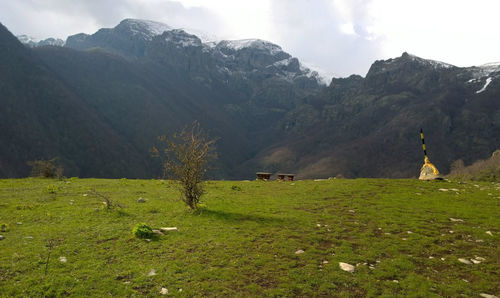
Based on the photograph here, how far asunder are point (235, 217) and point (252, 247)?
4.80 m

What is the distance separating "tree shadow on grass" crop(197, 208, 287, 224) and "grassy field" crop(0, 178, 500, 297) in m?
0.06

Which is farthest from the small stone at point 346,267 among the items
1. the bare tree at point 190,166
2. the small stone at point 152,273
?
the bare tree at point 190,166

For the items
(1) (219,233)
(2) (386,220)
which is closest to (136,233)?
(1) (219,233)

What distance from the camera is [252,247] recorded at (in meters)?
13.6

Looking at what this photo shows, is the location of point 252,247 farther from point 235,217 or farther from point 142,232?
point 142,232

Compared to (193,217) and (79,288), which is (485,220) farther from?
(79,288)

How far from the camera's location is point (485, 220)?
1803 centimetres

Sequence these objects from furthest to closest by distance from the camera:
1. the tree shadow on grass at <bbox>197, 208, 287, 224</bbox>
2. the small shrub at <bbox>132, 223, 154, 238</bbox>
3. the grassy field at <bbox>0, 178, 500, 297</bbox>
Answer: the tree shadow on grass at <bbox>197, 208, 287, 224</bbox> < the small shrub at <bbox>132, 223, 154, 238</bbox> < the grassy field at <bbox>0, 178, 500, 297</bbox>

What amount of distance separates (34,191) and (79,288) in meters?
19.4

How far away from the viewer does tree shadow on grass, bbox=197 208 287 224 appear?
690 inches

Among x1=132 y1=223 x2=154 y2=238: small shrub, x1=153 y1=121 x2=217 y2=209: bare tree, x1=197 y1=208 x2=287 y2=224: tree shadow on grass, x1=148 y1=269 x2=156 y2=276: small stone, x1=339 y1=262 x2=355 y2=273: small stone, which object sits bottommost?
Result: x1=148 y1=269 x2=156 y2=276: small stone

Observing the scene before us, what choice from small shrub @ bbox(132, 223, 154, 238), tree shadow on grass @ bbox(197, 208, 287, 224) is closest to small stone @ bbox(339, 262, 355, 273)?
tree shadow on grass @ bbox(197, 208, 287, 224)

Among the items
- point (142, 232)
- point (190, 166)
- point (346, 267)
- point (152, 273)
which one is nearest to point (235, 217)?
point (190, 166)

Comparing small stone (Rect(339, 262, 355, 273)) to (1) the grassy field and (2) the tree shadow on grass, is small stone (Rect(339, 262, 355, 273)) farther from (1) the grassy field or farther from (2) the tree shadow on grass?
(2) the tree shadow on grass
